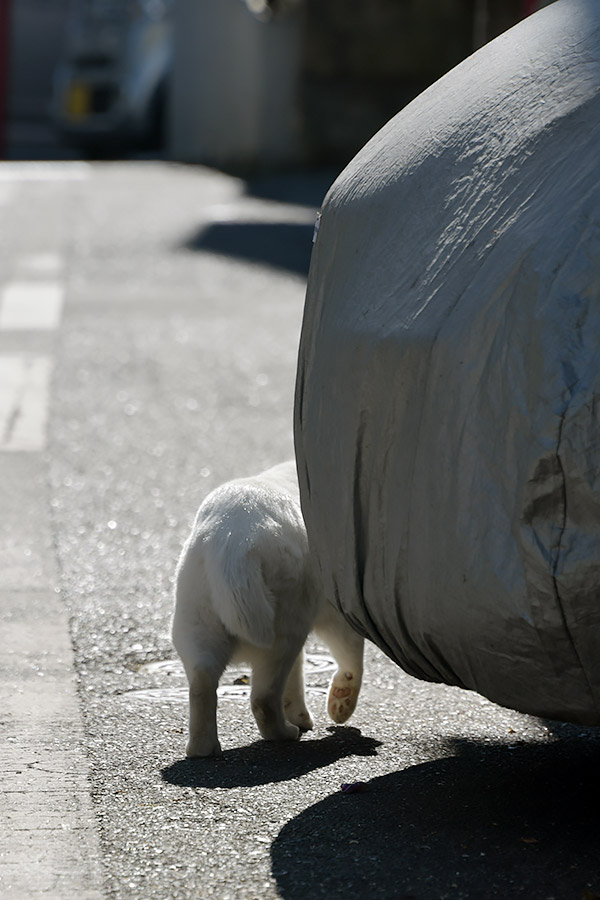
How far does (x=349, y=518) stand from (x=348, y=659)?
79 centimetres

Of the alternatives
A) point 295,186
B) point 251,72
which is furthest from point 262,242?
point 251,72

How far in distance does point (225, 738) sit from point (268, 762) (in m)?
0.21

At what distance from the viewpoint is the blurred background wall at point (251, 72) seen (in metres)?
19.4

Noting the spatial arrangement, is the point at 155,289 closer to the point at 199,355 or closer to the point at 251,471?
the point at 199,355

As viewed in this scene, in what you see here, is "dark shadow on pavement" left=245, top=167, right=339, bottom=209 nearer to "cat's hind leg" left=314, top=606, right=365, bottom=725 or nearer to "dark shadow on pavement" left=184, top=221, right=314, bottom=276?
"dark shadow on pavement" left=184, top=221, right=314, bottom=276

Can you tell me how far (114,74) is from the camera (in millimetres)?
22000

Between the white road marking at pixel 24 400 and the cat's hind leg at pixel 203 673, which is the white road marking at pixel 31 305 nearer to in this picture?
the white road marking at pixel 24 400

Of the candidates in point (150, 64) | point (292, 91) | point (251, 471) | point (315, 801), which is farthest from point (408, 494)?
point (150, 64)

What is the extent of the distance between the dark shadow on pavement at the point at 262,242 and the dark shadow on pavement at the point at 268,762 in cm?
849

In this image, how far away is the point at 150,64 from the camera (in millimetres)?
22453

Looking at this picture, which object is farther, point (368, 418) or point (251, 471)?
point (251, 471)

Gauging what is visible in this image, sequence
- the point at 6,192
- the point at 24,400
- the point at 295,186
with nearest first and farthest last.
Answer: the point at 24,400
the point at 6,192
the point at 295,186

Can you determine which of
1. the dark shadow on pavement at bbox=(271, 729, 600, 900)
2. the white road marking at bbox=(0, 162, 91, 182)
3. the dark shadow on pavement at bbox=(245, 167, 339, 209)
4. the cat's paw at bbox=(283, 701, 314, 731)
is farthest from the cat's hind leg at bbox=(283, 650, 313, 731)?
the white road marking at bbox=(0, 162, 91, 182)

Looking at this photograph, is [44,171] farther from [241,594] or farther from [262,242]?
[241,594]
